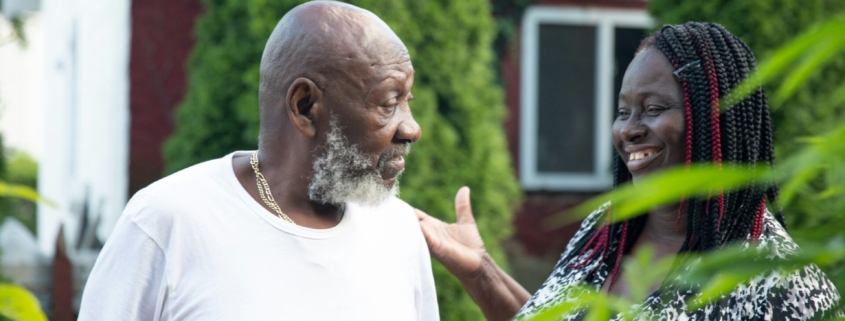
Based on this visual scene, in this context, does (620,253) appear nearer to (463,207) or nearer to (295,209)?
(463,207)

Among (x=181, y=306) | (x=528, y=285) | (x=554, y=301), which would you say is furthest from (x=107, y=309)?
(x=528, y=285)

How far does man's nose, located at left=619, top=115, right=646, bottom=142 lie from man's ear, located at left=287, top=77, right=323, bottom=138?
771mm

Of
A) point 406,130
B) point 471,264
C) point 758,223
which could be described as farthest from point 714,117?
point 471,264

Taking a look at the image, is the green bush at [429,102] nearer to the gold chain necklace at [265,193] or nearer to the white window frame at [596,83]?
the white window frame at [596,83]

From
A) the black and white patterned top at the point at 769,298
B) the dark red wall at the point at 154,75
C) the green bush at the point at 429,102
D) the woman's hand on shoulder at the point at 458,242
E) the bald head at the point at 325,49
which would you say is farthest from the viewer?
the dark red wall at the point at 154,75

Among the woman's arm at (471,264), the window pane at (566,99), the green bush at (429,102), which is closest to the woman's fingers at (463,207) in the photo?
the woman's arm at (471,264)

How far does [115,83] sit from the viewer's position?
7574 millimetres

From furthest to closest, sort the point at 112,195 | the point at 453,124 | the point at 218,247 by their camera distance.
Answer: the point at 112,195, the point at 453,124, the point at 218,247

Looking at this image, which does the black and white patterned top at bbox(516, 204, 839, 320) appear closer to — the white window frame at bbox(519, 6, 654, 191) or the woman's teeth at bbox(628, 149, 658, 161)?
the woman's teeth at bbox(628, 149, 658, 161)

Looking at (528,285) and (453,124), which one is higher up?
(453,124)

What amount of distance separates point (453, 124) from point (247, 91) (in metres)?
1.29

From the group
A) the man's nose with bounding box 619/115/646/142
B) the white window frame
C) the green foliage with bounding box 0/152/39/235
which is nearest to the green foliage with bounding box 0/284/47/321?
the man's nose with bounding box 619/115/646/142

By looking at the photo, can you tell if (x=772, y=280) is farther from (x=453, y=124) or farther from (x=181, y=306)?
(x=453, y=124)

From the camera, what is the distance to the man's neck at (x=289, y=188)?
97.5 inches
